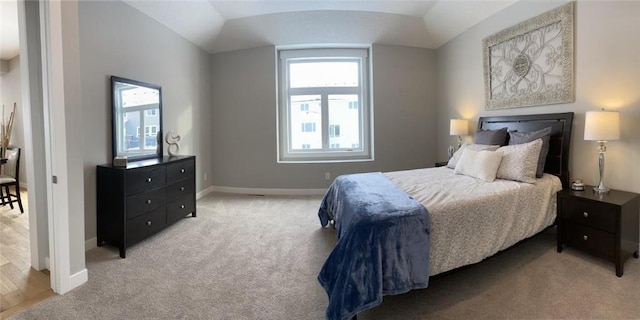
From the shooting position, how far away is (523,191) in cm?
217

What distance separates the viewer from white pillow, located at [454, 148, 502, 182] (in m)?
2.49

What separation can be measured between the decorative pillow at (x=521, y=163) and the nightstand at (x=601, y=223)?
0.29 metres

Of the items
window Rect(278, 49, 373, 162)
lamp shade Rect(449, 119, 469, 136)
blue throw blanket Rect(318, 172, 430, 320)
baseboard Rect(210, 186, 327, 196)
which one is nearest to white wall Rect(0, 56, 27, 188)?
baseboard Rect(210, 186, 327, 196)

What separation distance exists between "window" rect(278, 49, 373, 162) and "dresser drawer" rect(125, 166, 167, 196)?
2.23 meters

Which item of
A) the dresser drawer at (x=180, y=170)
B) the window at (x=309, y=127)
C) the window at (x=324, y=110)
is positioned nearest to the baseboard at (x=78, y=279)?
the dresser drawer at (x=180, y=170)

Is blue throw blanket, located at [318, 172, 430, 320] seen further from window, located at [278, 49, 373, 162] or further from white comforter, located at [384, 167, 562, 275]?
window, located at [278, 49, 373, 162]

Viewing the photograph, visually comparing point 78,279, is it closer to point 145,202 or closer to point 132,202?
point 132,202

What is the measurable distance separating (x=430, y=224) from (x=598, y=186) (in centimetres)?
196

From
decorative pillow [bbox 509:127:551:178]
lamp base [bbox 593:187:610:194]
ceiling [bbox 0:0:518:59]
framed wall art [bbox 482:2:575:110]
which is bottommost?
lamp base [bbox 593:187:610:194]

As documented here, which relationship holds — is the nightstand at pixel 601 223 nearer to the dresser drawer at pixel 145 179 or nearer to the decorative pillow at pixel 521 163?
the decorative pillow at pixel 521 163

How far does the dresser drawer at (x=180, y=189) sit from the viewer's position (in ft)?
9.72

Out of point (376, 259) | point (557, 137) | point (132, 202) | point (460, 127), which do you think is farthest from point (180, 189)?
point (557, 137)

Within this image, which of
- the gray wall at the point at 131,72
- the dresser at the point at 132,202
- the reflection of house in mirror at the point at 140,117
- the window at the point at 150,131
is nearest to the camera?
the dresser at the point at 132,202

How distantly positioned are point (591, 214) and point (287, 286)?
2438 mm
